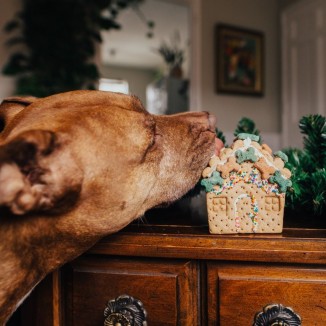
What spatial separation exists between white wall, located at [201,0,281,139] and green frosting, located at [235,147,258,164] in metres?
3.75

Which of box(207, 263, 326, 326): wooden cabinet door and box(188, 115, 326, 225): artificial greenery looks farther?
box(188, 115, 326, 225): artificial greenery

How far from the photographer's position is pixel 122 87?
9.48 meters

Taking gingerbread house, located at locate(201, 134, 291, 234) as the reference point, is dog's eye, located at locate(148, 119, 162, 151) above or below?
above

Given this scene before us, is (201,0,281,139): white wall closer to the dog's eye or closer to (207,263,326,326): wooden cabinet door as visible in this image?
the dog's eye

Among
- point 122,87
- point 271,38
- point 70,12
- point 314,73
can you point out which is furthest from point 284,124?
point 122,87


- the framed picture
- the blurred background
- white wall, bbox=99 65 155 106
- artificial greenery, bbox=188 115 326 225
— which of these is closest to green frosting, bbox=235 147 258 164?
artificial greenery, bbox=188 115 326 225

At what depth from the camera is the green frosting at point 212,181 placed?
0.75 metres

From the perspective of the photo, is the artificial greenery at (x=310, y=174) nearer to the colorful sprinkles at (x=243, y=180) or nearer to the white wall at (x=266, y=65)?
the colorful sprinkles at (x=243, y=180)

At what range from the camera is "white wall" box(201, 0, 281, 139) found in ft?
14.8

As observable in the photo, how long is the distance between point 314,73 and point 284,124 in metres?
0.67

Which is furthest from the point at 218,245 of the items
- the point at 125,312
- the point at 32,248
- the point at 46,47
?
the point at 46,47

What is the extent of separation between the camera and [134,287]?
77cm

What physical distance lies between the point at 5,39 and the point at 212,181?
3.11m

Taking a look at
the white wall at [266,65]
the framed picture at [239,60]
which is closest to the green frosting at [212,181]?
the white wall at [266,65]
